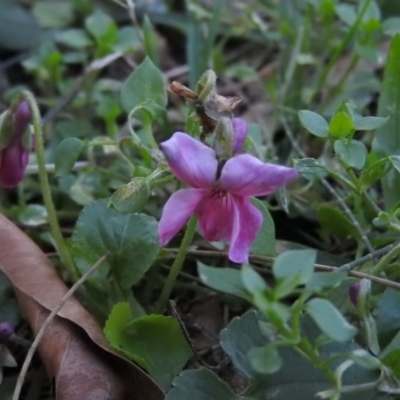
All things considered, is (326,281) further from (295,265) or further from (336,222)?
(336,222)

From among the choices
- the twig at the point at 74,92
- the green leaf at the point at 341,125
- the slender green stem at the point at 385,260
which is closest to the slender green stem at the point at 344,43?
the twig at the point at 74,92

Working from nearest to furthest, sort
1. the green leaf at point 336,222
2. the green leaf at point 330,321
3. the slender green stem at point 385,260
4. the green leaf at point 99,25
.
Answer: the green leaf at point 330,321 < the slender green stem at point 385,260 < the green leaf at point 336,222 < the green leaf at point 99,25

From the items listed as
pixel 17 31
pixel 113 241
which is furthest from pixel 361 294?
pixel 17 31

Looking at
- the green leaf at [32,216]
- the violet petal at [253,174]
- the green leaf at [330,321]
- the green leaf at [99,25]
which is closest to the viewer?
the green leaf at [330,321]

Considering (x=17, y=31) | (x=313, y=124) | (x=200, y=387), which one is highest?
(x=313, y=124)

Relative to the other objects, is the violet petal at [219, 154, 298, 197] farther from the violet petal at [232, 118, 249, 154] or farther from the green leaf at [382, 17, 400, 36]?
the green leaf at [382, 17, 400, 36]

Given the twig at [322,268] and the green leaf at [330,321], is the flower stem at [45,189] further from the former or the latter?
the green leaf at [330,321]
